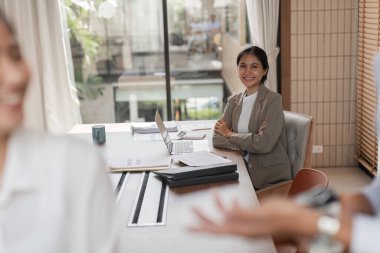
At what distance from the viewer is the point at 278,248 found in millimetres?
2596

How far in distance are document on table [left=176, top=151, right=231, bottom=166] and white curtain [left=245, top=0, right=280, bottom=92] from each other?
199 centimetres

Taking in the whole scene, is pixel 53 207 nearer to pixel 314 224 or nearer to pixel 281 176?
pixel 314 224

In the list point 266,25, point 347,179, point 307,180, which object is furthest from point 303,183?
point 266,25

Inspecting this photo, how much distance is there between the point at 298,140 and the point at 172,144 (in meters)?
0.74

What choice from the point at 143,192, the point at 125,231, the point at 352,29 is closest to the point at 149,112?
the point at 352,29

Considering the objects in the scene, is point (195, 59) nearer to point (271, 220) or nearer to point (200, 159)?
point (200, 159)

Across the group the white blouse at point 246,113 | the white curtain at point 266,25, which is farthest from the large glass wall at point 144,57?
the white blouse at point 246,113

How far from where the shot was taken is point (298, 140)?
133 inches

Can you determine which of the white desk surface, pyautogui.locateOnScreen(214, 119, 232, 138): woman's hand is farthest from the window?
the white desk surface

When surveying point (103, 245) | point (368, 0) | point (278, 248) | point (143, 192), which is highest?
point (368, 0)

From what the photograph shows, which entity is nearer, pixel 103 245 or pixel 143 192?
pixel 103 245

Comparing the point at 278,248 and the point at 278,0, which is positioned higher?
the point at 278,0

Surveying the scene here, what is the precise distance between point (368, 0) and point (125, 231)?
3351 millimetres

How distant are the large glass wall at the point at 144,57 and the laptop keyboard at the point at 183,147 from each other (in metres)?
1.92
